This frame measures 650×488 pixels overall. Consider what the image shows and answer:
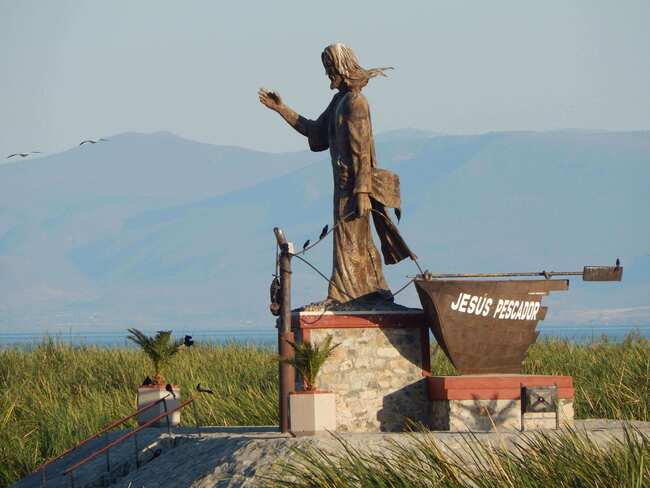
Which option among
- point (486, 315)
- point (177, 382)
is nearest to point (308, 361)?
point (486, 315)

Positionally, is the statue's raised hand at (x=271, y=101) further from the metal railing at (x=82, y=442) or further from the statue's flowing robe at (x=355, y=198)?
the metal railing at (x=82, y=442)

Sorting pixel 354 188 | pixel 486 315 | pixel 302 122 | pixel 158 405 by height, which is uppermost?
pixel 302 122

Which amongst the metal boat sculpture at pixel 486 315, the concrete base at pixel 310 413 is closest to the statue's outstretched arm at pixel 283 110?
the metal boat sculpture at pixel 486 315

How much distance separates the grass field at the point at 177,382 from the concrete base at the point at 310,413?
171 inches

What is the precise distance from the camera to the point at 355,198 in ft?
70.8

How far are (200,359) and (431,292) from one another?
12.4 m

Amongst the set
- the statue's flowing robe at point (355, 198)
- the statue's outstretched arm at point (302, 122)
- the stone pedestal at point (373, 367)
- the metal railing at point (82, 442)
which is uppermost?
the statue's outstretched arm at point (302, 122)

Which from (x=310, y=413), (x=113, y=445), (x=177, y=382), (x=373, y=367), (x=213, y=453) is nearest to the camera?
(x=310, y=413)

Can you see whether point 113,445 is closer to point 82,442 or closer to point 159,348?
point 82,442

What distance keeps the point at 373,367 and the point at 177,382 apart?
8.91 metres

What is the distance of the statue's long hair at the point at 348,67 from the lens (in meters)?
21.9

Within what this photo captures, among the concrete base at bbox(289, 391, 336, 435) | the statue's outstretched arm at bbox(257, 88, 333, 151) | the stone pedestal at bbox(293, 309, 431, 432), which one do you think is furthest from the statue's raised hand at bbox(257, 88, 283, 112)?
the concrete base at bbox(289, 391, 336, 435)

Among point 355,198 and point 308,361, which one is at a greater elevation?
point 355,198

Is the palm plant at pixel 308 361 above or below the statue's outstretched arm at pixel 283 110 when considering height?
below
